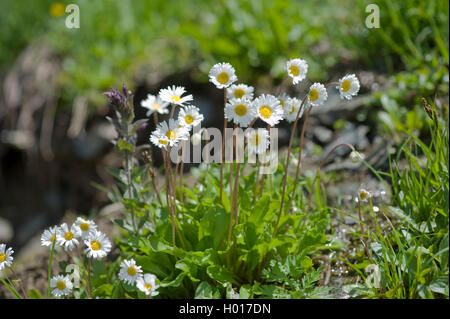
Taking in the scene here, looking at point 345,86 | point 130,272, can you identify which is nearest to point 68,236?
point 130,272

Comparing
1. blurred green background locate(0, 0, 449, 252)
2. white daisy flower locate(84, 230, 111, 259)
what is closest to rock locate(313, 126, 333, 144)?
blurred green background locate(0, 0, 449, 252)

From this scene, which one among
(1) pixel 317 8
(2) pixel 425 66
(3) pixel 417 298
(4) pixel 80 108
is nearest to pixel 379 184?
(3) pixel 417 298

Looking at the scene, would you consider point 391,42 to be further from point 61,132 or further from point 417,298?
point 61,132

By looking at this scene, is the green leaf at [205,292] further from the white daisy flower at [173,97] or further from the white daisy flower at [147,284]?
the white daisy flower at [173,97]

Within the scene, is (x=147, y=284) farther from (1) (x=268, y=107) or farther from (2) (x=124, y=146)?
(1) (x=268, y=107)

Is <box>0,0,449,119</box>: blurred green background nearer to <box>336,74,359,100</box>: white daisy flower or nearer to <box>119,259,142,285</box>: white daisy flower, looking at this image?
<box>336,74,359,100</box>: white daisy flower
